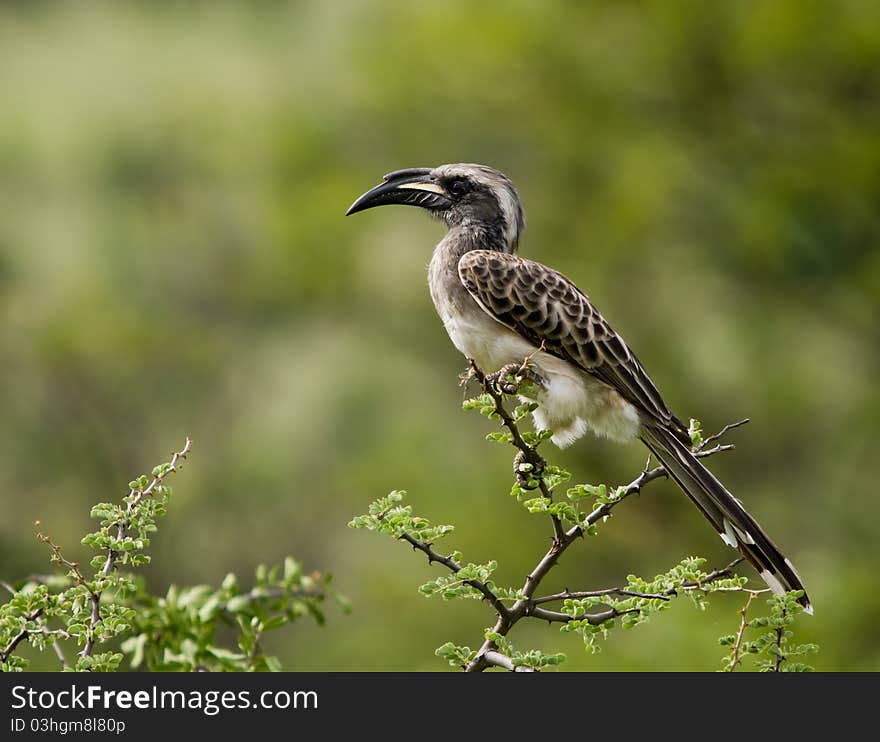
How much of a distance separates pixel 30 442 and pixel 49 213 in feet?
11.9

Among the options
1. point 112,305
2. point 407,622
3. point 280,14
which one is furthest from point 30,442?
point 280,14

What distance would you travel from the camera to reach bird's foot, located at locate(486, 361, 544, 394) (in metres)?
3.73

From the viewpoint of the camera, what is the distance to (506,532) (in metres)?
12.9

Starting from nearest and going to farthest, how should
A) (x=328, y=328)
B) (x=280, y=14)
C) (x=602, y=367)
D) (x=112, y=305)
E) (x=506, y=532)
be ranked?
(x=602, y=367) → (x=506, y=532) → (x=112, y=305) → (x=328, y=328) → (x=280, y=14)

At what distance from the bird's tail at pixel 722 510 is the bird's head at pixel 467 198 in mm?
1323

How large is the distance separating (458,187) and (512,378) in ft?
5.51

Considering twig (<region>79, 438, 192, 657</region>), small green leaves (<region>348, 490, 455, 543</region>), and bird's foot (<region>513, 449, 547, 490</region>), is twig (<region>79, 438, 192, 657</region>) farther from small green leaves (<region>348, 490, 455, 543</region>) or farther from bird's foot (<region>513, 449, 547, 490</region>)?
bird's foot (<region>513, 449, 547, 490</region>)

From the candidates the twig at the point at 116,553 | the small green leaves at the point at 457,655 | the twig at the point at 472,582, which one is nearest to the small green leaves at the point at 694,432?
the twig at the point at 472,582

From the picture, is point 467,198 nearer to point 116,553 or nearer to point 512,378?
point 512,378

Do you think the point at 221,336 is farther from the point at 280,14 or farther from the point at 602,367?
the point at 602,367

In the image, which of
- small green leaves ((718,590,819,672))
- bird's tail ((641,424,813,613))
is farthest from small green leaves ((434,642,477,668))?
bird's tail ((641,424,813,613))

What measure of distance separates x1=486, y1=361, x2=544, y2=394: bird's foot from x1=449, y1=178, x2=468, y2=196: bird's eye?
1.24 metres

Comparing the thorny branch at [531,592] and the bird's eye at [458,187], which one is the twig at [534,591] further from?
the bird's eye at [458,187]

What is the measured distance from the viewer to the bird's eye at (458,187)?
5414 millimetres
